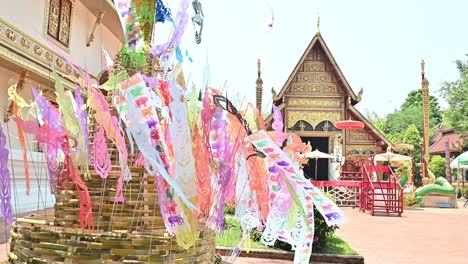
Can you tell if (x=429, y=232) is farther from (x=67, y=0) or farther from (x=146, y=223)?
(x=67, y=0)

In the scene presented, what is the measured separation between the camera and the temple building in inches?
703

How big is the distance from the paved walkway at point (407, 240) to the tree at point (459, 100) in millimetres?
13689

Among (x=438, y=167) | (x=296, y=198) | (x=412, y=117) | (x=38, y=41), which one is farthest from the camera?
(x=412, y=117)

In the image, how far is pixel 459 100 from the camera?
74.9 ft

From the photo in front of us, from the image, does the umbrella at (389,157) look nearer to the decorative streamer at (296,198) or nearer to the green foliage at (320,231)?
the green foliage at (320,231)

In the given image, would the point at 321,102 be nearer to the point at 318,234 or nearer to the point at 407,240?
the point at 407,240

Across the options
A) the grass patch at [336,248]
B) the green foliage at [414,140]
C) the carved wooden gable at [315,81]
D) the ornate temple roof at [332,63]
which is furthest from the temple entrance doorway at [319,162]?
the green foliage at [414,140]

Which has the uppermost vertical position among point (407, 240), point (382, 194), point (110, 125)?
point (110, 125)

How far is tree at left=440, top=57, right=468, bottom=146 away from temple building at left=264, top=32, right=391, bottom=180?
7.73 m

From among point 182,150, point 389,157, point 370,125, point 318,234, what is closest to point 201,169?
point 182,150

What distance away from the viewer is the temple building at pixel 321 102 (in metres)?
17.8

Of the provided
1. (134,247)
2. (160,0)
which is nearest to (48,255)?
(134,247)

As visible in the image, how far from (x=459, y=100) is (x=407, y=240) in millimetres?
18554

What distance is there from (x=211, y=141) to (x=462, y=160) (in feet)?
67.5
